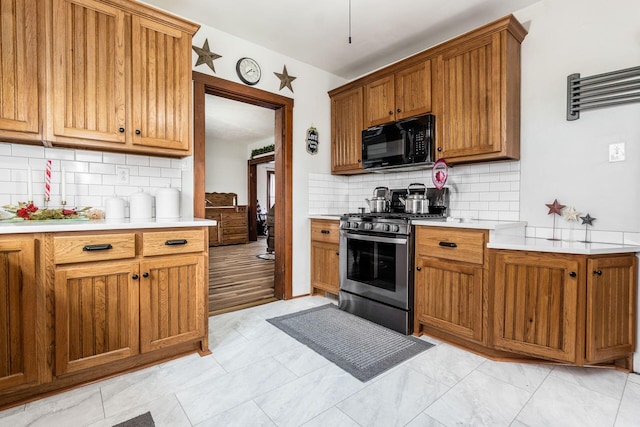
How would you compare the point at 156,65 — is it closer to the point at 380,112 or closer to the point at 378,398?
the point at 380,112

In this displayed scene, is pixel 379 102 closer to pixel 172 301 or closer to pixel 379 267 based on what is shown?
pixel 379 267

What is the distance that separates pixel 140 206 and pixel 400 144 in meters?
2.23

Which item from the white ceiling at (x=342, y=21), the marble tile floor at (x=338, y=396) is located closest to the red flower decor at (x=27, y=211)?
the marble tile floor at (x=338, y=396)

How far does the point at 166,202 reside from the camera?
2244 millimetres

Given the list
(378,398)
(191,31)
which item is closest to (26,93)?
(191,31)

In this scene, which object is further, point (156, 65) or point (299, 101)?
point (299, 101)

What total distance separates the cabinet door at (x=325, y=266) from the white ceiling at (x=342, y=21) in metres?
2.05

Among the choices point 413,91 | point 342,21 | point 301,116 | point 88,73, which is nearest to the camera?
point 88,73

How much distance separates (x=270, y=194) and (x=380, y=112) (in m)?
7.05

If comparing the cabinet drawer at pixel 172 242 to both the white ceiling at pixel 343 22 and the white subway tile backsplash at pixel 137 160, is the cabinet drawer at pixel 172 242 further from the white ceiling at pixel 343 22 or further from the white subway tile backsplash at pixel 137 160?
the white ceiling at pixel 343 22

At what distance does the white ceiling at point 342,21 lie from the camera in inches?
96.8

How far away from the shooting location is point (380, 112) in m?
3.15

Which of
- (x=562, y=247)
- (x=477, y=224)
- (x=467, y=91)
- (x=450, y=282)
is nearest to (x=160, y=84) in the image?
(x=467, y=91)

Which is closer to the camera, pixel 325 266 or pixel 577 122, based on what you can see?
pixel 577 122
